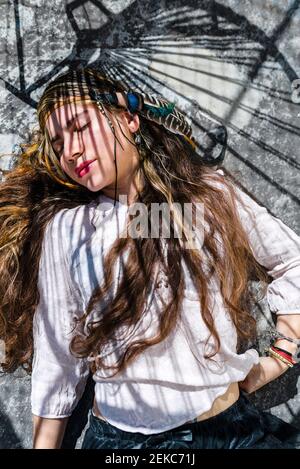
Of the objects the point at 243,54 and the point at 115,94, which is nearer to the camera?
the point at 115,94

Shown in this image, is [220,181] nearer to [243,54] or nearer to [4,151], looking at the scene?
[243,54]

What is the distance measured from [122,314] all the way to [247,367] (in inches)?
12.0

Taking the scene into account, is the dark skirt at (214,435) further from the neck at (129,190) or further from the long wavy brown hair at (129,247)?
the neck at (129,190)

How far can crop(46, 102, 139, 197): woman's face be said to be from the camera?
3.67ft

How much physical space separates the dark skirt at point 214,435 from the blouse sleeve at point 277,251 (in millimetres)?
250

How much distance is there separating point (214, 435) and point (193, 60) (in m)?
0.91

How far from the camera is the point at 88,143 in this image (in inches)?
44.0

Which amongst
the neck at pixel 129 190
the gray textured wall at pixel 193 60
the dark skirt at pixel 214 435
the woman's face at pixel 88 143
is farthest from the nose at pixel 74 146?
the dark skirt at pixel 214 435

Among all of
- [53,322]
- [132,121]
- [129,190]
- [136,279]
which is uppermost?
[132,121]

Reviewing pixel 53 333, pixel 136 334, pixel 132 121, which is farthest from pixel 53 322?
pixel 132 121

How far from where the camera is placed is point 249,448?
1.20 metres

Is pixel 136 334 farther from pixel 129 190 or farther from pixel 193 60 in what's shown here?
pixel 193 60

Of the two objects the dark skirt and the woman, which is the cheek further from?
the dark skirt
